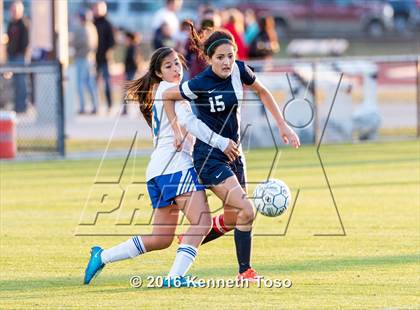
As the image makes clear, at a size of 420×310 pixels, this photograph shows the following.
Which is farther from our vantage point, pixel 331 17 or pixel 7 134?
pixel 331 17

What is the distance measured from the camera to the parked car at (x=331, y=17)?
4900 centimetres

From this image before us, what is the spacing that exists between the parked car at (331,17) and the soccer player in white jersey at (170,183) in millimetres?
40307

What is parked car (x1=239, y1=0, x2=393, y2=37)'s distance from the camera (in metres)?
49.0

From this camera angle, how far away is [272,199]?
29.3 feet

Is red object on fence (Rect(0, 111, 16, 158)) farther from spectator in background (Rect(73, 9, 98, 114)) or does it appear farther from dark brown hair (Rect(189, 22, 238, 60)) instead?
dark brown hair (Rect(189, 22, 238, 60))

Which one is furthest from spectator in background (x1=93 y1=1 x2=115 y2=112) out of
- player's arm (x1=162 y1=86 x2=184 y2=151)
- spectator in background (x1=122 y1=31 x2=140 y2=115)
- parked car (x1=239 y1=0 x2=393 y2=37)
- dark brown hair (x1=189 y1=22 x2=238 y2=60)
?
parked car (x1=239 y1=0 x2=393 y2=37)

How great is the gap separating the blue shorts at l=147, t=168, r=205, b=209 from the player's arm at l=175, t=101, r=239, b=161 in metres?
0.28

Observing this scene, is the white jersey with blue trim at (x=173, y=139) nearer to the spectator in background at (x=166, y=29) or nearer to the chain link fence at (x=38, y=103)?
the chain link fence at (x=38, y=103)

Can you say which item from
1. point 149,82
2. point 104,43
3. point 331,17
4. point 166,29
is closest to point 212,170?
point 149,82

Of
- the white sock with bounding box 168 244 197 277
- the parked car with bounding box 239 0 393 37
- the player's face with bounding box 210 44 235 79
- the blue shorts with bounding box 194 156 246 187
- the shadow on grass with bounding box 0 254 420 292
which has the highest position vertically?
the player's face with bounding box 210 44 235 79

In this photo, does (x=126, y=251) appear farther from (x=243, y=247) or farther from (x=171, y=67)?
(x=171, y=67)

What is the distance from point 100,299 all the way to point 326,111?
12802 millimetres

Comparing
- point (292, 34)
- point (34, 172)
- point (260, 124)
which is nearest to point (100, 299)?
point (34, 172)

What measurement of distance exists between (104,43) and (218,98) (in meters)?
17.1
